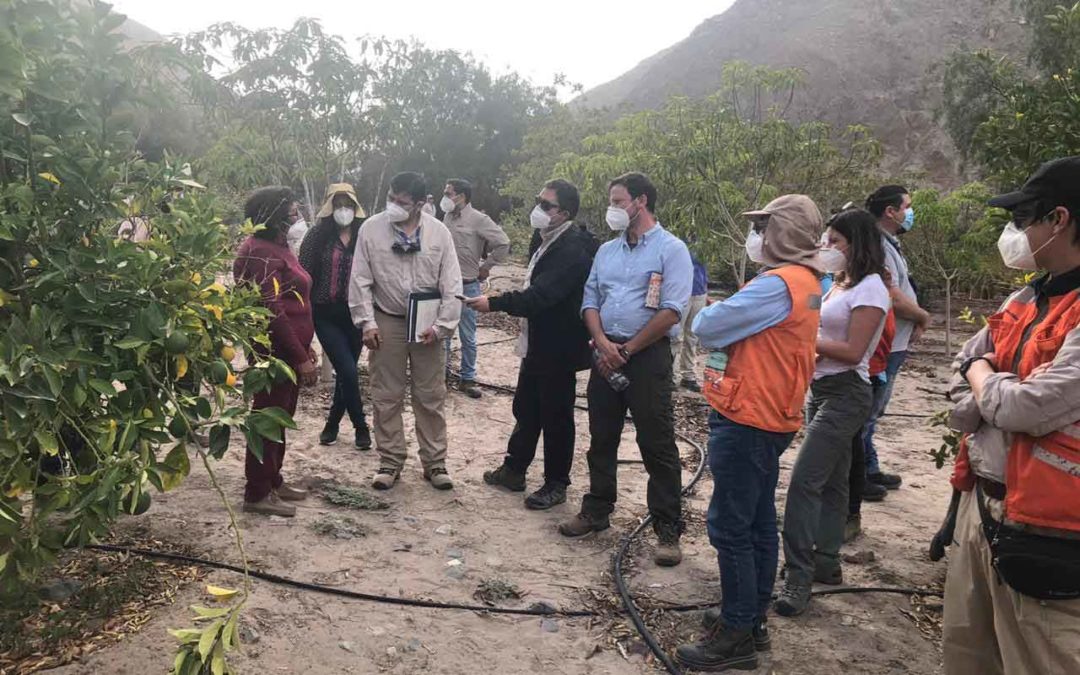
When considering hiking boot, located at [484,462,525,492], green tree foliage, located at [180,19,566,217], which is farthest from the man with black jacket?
green tree foliage, located at [180,19,566,217]

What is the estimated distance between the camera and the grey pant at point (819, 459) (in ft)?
11.8

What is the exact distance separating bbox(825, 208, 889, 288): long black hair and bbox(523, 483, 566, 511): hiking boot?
6.90 ft

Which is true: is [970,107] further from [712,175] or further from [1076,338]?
[1076,338]

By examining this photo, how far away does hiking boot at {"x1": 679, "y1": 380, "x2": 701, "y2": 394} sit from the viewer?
8.14 meters

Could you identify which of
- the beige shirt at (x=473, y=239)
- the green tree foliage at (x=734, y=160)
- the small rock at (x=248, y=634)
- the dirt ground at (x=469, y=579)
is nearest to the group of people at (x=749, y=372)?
the dirt ground at (x=469, y=579)

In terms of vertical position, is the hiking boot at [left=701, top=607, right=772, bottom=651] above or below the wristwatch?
below

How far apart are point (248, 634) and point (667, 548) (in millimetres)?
2072

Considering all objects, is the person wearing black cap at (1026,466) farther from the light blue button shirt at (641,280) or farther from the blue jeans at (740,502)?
the light blue button shirt at (641,280)

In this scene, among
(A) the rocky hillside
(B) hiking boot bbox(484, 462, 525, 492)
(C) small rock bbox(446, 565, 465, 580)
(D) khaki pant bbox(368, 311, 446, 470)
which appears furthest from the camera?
(A) the rocky hillside

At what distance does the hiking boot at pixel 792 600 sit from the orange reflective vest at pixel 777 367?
99 cm

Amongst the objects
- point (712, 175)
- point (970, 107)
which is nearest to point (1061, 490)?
point (712, 175)

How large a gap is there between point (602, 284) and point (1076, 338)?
8.55ft

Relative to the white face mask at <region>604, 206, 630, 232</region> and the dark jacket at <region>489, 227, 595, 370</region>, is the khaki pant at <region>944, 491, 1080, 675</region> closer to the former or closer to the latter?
the white face mask at <region>604, 206, 630, 232</region>

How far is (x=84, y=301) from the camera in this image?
2.11 meters
